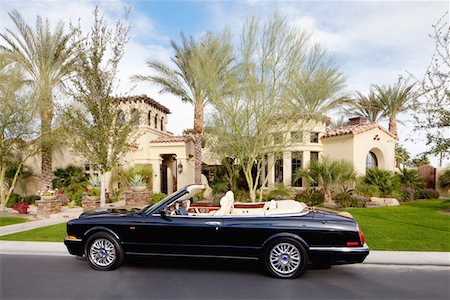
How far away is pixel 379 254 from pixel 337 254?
2018 mm

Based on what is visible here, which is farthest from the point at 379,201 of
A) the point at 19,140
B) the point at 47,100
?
the point at 19,140

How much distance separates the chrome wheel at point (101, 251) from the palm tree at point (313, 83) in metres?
8.89

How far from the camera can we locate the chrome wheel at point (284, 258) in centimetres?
A: 464

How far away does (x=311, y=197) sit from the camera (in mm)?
14117

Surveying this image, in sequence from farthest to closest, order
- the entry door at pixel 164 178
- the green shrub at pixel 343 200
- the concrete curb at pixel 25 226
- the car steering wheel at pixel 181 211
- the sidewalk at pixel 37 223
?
the entry door at pixel 164 178 → the green shrub at pixel 343 200 → the sidewalk at pixel 37 223 → the concrete curb at pixel 25 226 → the car steering wheel at pixel 181 211

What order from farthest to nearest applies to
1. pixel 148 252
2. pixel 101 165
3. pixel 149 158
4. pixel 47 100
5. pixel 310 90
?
pixel 149 158 → pixel 47 100 → pixel 310 90 → pixel 101 165 → pixel 148 252

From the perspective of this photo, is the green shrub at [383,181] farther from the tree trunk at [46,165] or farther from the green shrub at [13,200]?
the green shrub at [13,200]

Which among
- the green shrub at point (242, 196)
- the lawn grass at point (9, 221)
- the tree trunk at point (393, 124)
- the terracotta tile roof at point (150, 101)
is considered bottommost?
the lawn grass at point (9, 221)

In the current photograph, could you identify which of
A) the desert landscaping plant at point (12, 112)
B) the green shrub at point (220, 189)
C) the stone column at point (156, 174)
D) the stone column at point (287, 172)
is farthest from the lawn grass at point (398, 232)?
the stone column at point (156, 174)

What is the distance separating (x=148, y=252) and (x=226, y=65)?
861 centimetres

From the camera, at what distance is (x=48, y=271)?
508 centimetres

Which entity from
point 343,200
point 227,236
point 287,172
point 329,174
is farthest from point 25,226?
point 287,172

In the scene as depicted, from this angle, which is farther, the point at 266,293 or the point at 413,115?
the point at 413,115

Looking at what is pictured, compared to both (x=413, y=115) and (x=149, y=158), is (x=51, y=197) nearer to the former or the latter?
(x=149, y=158)
